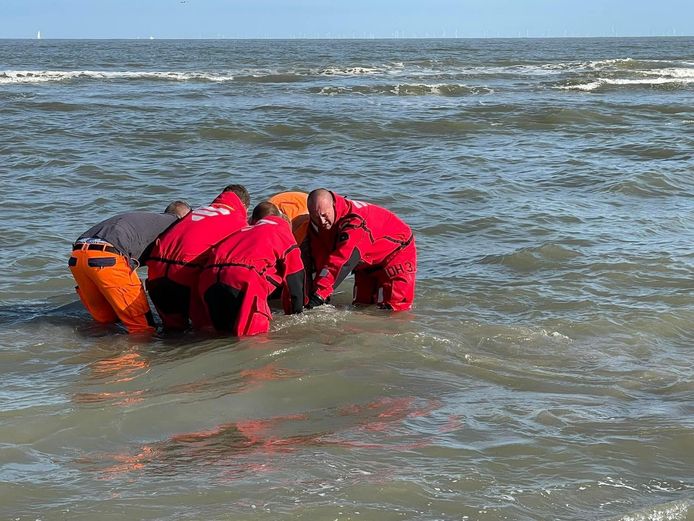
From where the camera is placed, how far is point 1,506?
3.95 meters

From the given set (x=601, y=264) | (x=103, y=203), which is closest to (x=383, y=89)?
(x=103, y=203)

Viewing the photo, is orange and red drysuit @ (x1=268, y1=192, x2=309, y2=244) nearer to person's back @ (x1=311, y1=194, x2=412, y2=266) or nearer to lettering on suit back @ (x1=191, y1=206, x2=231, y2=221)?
person's back @ (x1=311, y1=194, x2=412, y2=266)

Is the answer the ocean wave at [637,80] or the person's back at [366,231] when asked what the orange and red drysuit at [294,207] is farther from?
the ocean wave at [637,80]

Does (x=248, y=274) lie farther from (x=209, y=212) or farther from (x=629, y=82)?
(x=629, y=82)

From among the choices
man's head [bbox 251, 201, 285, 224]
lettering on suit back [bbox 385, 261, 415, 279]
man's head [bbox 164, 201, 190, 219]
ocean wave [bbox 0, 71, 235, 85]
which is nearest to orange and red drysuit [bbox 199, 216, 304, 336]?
man's head [bbox 251, 201, 285, 224]

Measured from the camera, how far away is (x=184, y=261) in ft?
21.7

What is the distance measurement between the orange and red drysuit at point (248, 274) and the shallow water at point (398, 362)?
0.16 meters

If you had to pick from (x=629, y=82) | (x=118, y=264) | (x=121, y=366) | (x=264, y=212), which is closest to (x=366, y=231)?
(x=264, y=212)

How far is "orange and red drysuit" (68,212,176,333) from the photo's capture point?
261 inches

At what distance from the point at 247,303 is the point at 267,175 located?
7.78m

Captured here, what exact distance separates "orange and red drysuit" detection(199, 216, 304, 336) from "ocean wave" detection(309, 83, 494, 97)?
2132 cm

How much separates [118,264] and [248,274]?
977 mm

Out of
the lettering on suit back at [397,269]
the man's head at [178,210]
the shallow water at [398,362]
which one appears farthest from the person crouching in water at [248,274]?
the lettering on suit back at [397,269]

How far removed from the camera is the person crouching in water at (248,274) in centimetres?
636
